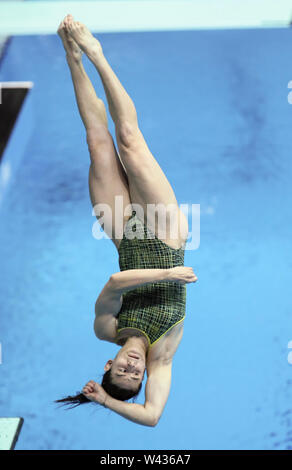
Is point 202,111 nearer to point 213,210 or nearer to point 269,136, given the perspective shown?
point 269,136

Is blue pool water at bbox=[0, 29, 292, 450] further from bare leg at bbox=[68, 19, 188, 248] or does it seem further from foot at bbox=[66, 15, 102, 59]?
foot at bbox=[66, 15, 102, 59]

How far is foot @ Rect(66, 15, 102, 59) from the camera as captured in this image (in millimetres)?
2793

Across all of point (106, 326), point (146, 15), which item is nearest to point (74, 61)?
point (106, 326)

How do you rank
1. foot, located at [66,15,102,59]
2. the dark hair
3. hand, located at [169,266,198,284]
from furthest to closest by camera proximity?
foot, located at [66,15,102,59] < the dark hair < hand, located at [169,266,198,284]

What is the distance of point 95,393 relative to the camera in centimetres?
248

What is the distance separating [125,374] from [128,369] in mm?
30

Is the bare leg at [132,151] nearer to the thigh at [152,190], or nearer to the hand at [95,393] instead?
the thigh at [152,190]

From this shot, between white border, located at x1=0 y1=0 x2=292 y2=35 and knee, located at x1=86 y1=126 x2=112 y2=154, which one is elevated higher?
white border, located at x1=0 y1=0 x2=292 y2=35

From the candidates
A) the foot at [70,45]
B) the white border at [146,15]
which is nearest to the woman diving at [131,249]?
the foot at [70,45]

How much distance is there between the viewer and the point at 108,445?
3426mm

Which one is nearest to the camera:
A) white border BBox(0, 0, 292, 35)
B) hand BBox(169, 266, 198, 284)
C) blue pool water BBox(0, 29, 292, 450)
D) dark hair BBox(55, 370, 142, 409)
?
hand BBox(169, 266, 198, 284)

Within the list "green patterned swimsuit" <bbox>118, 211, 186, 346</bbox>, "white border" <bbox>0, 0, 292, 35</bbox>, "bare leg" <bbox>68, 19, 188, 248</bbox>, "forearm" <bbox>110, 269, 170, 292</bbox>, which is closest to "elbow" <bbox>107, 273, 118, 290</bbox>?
"forearm" <bbox>110, 269, 170, 292</bbox>

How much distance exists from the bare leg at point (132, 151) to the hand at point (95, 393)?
0.80m

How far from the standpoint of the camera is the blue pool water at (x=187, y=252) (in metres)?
3.49
